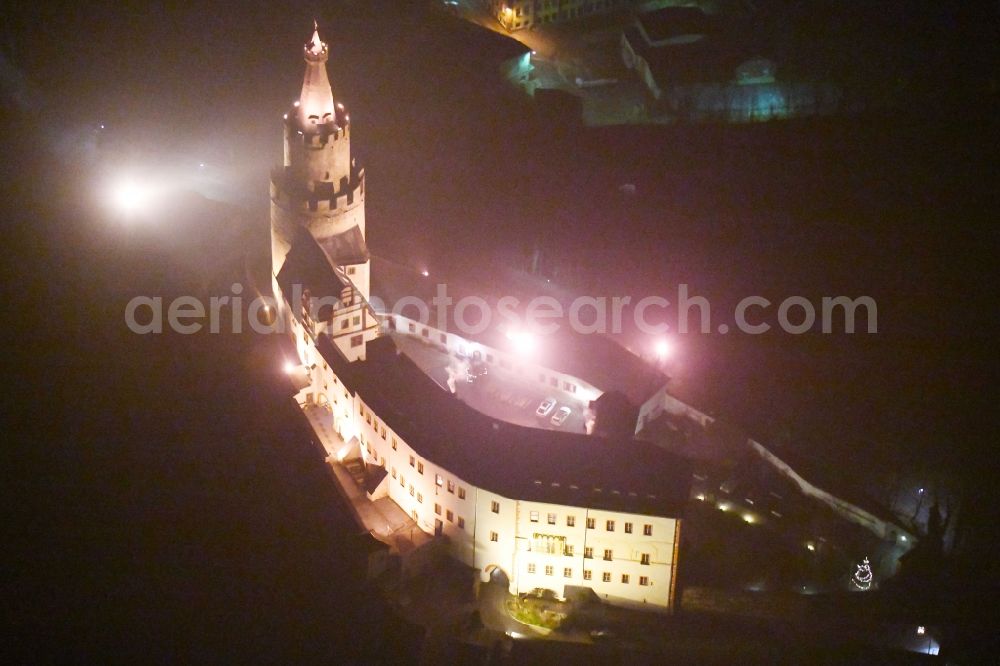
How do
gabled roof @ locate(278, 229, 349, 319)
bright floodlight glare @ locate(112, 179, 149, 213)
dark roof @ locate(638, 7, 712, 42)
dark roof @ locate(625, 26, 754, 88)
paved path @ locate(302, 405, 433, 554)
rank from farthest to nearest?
dark roof @ locate(638, 7, 712, 42)
dark roof @ locate(625, 26, 754, 88)
bright floodlight glare @ locate(112, 179, 149, 213)
gabled roof @ locate(278, 229, 349, 319)
paved path @ locate(302, 405, 433, 554)

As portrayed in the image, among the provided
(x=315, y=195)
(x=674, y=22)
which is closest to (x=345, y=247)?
(x=315, y=195)

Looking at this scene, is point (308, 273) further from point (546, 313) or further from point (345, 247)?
point (546, 313)

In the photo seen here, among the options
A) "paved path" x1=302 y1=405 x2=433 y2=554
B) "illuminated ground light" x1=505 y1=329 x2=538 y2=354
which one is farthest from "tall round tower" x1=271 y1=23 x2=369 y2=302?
"paved path" x1=302 y1=405 x2=433 y2=554

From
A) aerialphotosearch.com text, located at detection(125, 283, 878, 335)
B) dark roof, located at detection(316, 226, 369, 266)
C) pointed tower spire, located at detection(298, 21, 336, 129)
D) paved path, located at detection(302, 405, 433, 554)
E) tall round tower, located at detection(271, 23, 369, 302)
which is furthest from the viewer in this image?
aerialphotosearch.com text, located at detection(125, 283, 878, 335)

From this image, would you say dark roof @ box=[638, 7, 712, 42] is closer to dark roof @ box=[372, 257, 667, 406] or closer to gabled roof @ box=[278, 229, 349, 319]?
dark roof @ box=[372, 257, 667, 406]

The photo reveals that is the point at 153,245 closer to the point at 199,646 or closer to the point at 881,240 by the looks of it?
the point at 199,646

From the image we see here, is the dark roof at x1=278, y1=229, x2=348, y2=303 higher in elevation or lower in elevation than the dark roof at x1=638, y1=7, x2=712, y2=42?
lower

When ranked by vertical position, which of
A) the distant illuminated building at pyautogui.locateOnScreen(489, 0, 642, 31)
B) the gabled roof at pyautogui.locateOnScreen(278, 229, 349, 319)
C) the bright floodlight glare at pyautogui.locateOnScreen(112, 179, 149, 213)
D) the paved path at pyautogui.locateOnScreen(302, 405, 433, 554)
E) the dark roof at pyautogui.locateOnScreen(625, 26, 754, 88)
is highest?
the distant illuminated building at pyautogui.locateOnScreen(489, 0, 642, 31)

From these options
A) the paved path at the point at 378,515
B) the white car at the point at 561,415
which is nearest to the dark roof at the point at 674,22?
the white car at the point at 561,415
